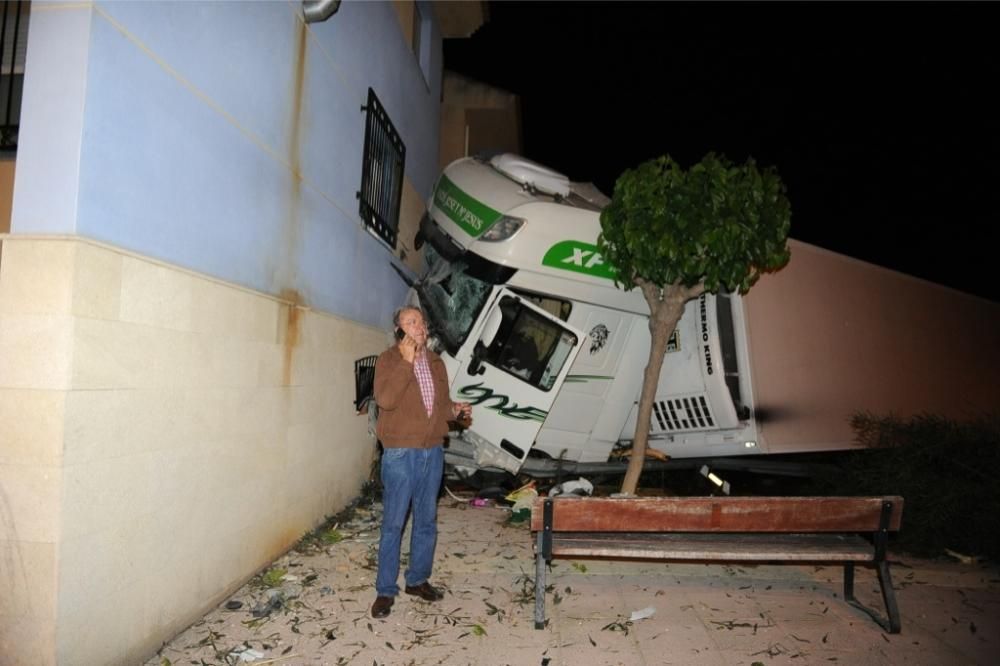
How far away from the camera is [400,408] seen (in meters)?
3.78

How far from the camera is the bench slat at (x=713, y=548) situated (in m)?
3.84

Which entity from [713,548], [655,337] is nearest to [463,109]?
[655,337]

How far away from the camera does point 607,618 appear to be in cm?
391

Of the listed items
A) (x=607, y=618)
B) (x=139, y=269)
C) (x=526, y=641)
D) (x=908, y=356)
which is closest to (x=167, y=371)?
(x=139, y=269)

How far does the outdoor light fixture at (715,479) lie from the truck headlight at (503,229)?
324cm

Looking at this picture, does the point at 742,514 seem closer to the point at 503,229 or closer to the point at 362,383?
the point at 503,229

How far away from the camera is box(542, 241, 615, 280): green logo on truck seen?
6559mm

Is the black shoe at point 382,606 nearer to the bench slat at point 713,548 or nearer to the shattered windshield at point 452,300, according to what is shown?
the bench slat at point 713,548

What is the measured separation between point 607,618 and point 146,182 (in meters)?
3.55

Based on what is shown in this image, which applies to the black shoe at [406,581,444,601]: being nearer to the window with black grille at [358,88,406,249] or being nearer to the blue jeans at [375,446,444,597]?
the blue jeans at [375,446,444,597]

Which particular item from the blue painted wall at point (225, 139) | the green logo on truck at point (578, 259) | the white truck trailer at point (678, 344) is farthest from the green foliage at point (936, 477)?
the blue painted wall at point (225, 139)

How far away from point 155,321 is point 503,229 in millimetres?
3948

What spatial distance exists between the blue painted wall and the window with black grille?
244mm

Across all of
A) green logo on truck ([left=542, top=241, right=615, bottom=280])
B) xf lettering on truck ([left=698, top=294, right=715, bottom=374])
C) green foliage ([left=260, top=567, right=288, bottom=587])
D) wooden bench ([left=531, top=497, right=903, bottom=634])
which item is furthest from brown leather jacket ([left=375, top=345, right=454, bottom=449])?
xf lettering on truck ([left=698, top=294, right=715, bottom=374])
